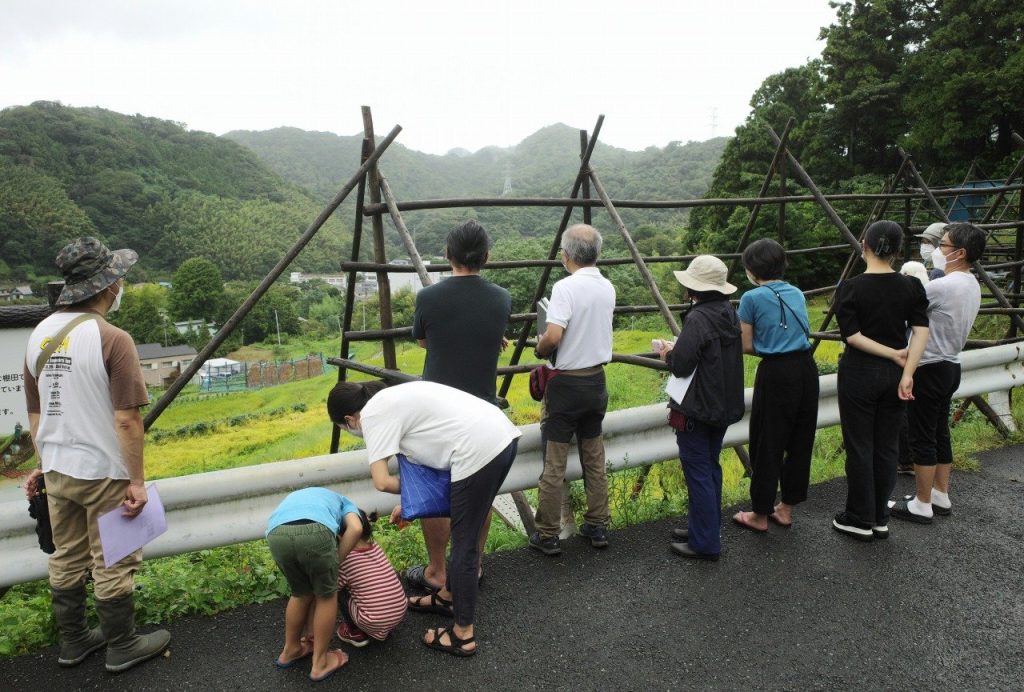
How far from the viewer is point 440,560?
275 cm

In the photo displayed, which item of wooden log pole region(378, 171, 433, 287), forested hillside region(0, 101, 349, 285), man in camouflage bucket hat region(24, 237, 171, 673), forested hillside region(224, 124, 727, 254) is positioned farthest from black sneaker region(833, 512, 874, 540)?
forested hillside region(0, 101, 349, 285)

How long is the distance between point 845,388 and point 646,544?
50.7 inches

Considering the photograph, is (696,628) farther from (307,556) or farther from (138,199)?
(138,199)

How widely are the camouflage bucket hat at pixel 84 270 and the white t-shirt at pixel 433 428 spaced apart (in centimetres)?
105

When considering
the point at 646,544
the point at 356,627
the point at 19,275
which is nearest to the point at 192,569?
the point at 356,627

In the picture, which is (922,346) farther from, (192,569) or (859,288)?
(192,569)

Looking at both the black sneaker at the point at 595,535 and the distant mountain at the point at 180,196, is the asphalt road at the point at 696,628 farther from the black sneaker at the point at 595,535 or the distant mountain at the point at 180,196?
the distant mountain at the point at 180,196

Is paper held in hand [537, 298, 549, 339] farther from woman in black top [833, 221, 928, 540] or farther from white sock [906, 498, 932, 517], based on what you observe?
white sock [906, 498, 932, 517]

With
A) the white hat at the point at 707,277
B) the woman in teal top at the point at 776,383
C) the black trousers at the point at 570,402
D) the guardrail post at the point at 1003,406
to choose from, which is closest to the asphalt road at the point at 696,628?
the woman in teal top at the point at 776,383

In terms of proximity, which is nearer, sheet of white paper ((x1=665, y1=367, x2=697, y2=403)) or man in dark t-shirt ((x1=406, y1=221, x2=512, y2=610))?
man in dark t-shirt ((x1=406, y1=221, x2=512, y2=610))

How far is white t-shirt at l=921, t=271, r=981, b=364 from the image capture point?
11.1ft

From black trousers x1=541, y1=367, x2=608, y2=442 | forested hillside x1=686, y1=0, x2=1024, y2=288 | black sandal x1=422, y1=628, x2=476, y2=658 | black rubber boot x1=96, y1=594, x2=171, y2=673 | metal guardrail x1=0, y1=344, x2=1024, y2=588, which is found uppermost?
forested hillside x1=686, y1=0, x2=1024, y2=288

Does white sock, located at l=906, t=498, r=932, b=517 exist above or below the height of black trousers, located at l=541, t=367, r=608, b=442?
below

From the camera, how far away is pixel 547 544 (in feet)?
9.87
